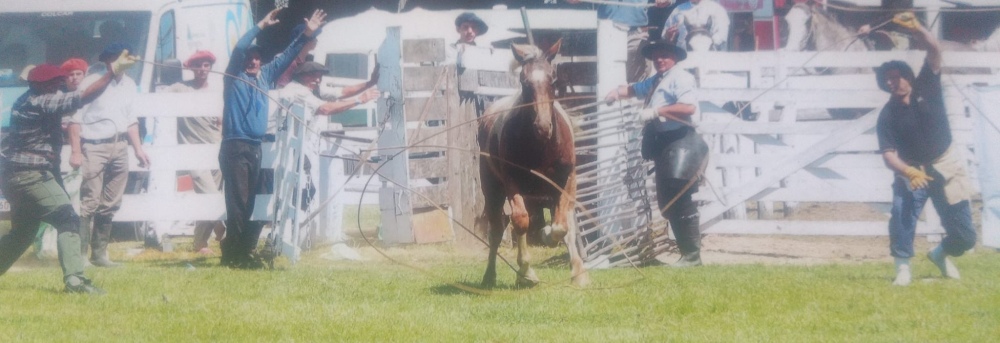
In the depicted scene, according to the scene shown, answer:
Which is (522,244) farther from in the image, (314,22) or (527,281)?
(314,22)

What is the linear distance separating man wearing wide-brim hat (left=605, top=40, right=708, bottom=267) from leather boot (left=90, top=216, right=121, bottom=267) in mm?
3805

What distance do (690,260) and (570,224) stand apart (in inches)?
45.7

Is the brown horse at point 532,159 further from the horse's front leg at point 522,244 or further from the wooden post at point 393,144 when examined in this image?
the wooden post at point 393,144

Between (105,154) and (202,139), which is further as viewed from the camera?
(202,139)

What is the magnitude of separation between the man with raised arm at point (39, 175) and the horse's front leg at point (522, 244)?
8.37ft

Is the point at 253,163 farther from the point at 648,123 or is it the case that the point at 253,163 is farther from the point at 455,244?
the point at 648,123

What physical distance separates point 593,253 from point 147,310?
3.18 m

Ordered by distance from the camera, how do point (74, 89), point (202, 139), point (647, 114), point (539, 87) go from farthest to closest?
1. point (202, 139)
2. point (647, 114)
3. point (74, 89)
4. point (539, 87)

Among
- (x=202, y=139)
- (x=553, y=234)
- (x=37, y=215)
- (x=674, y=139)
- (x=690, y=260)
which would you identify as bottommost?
(x=690, y=260)

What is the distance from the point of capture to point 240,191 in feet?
24.3

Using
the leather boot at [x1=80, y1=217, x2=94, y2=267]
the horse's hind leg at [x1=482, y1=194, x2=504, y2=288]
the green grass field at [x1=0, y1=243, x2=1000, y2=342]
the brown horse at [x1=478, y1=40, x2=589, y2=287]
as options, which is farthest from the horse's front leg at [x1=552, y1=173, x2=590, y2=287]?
the leather boot at [x1=80, y1=217, x2=94, y2=267]

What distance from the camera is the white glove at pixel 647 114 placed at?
7148 mm

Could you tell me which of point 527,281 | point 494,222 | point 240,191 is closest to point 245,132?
point 240,191

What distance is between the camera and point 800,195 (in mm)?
7223
